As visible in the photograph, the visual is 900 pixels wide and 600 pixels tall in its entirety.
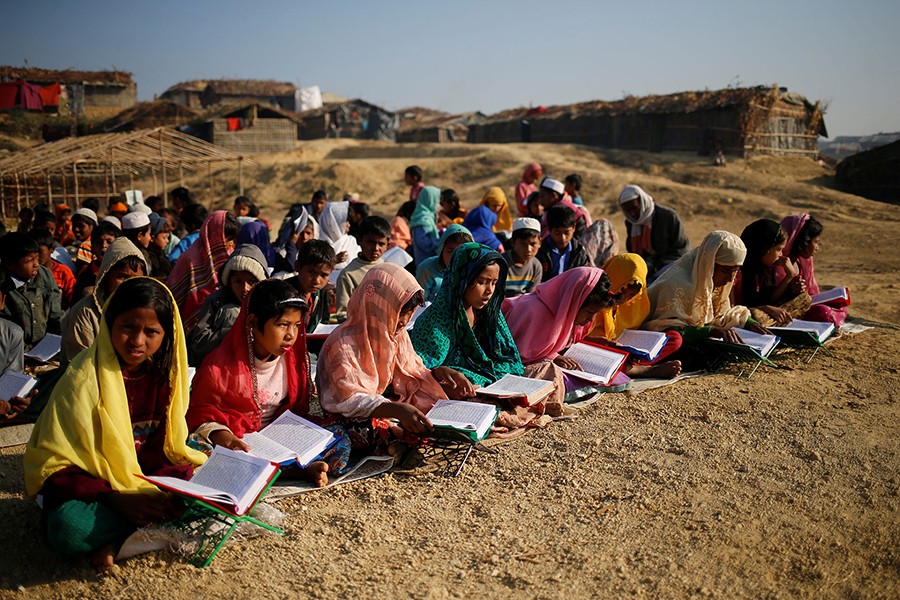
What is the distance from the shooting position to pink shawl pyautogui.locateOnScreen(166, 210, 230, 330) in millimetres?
5867

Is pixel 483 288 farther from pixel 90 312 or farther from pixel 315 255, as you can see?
pixel 90 312

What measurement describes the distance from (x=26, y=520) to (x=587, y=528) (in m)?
2.55

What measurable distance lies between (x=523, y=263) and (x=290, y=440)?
134 inches

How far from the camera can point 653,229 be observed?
7.64 metres

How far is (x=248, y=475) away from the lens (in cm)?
273

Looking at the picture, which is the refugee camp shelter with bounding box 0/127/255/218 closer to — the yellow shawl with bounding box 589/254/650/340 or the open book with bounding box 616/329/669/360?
the yellow shawl with bounding box 589/254/650/340

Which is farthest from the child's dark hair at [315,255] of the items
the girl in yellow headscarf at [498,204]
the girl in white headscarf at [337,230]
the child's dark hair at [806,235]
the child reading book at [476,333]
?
the girl in yellow headscarf at [498,204]

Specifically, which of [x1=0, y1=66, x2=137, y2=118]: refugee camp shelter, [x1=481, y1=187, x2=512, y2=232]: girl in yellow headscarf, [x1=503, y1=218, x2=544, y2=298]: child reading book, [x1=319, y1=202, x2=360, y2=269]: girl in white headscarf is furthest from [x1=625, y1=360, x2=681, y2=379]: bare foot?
[x1=0, y1=66, x2=137, y2=118]: refugee camp shelter

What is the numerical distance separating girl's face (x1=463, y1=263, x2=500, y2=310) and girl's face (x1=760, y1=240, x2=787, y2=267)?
10.2 feet

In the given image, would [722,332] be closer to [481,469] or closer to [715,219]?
[481,469]

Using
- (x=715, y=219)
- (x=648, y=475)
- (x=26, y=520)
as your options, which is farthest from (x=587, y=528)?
(x=715, y=219)

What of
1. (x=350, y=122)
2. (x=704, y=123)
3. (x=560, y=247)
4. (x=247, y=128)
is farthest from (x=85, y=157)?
(x=350, y=122)

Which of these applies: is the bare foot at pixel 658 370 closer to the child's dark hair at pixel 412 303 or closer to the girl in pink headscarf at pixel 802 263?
the girl in pink headscarf at pixel 802 263

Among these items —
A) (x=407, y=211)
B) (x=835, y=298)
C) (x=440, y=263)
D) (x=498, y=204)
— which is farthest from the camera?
(x=498, y=204)
